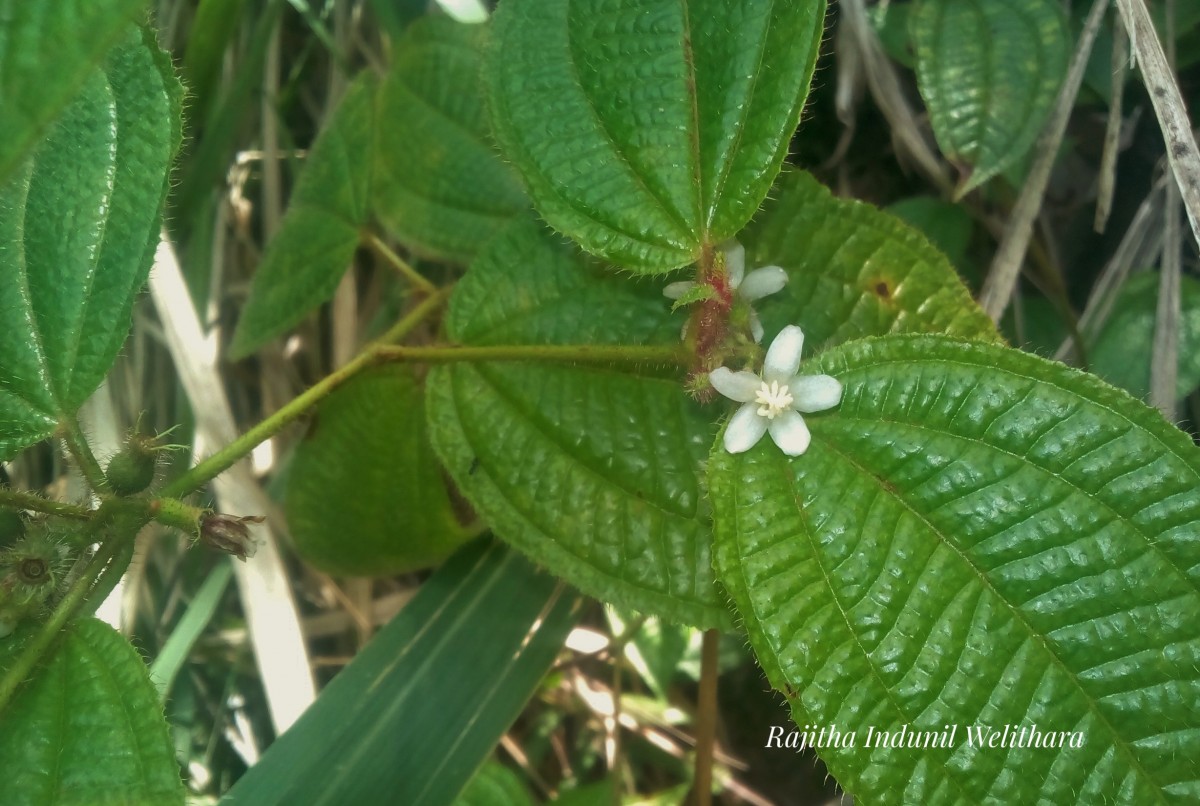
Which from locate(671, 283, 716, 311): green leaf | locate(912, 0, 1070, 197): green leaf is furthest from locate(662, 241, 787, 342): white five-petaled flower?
locate(912, 0, 1070, 197): green leaf

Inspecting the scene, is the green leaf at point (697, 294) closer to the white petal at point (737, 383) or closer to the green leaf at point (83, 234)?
the white petal at point (737, 383)

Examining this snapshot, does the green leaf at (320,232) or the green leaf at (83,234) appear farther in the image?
the green leaf at (320,232)

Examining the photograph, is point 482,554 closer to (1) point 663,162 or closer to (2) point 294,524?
(2) point 294,524

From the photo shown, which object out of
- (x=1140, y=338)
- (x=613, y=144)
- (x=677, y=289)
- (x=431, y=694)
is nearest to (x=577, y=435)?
(x=677, y=289)

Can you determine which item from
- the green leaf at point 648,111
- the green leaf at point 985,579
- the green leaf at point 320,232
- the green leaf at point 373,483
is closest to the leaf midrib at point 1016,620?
the green leaf at point 985,579

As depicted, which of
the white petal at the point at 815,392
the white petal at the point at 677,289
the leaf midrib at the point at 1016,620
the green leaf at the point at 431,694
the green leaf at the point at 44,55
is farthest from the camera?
the green leaf at the point at 431,694

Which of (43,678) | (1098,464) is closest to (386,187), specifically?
(43,678)
